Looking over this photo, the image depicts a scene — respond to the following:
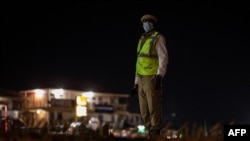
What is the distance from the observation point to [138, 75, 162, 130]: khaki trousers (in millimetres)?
8984

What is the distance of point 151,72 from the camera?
9203mm

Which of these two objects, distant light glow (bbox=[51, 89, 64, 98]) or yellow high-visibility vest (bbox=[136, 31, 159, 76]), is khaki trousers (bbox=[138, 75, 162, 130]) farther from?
distant light glow (bbox=[51, 89, 64, 98])

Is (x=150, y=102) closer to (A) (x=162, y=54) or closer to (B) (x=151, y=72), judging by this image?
(B) (x=151, y=72)

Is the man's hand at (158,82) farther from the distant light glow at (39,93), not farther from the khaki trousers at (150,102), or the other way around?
the distant light glow at (39,93)

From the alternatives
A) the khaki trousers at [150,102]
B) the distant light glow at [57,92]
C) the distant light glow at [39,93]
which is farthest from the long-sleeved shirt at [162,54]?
the distant light glow at [57,92]

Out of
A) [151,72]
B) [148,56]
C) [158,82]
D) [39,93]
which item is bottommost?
[158,82]

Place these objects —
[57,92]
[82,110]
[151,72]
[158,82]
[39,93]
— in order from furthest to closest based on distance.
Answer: [57,92], [39,93], [82,110], [151,72], [158,82]

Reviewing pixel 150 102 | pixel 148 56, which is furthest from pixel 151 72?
pixel 150 102

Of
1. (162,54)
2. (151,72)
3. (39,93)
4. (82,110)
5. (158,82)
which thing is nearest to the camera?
(158,82)

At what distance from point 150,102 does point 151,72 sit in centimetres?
50

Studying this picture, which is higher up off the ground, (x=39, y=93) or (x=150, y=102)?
(x=39, y=93)

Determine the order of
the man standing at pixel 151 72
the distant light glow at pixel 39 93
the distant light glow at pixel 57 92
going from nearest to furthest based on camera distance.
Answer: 1. the man standing at pixel 151 72
2. the distant light glow at pixel 39 93
3. the distant light glow at pixel 57 92

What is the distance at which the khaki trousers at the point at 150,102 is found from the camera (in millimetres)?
8984

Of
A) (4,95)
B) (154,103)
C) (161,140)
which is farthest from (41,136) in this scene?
(4,95)
